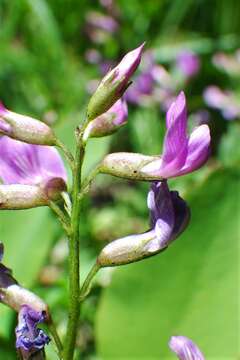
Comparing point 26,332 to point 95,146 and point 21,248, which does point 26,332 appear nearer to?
point 21,248

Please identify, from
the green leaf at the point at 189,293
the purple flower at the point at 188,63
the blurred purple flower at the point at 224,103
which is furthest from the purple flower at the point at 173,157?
the purple flower at the point at 188,63

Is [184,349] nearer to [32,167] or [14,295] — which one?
[14,295]

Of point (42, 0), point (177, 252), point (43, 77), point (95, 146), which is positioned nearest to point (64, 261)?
point (95, 146)

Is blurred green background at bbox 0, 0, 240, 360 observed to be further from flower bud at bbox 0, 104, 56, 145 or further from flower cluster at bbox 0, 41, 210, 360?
flower bud at bbox 0, 104, 56, 145

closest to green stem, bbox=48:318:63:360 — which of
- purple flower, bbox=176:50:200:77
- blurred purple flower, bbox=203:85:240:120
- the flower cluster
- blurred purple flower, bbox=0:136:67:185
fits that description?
the flower cluster

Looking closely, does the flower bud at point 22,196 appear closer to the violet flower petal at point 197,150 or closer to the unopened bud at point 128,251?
the unopened bud at point 128,251
